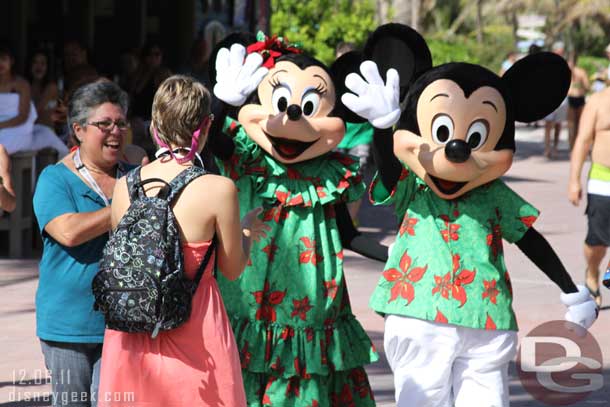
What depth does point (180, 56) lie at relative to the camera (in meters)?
15.8

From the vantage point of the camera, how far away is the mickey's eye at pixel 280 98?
583 cm

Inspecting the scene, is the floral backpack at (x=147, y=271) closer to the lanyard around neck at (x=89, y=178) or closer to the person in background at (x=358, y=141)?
the lanyard around neck at (x=89, y=178)

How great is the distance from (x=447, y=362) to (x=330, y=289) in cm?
76

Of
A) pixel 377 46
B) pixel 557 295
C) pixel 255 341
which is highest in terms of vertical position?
pixel 377 46

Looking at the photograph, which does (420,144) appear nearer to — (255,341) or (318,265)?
(318,265)

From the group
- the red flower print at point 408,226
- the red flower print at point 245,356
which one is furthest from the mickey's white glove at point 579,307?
the red flower print at point 245,356

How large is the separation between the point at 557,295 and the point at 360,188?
3.94m

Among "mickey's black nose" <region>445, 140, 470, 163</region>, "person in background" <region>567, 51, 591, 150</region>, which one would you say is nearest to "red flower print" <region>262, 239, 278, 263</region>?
"mickey's black nose" <region>445, 140, 470, 163</region>

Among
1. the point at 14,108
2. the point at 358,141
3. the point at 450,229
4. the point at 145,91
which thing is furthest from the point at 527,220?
the point at 145,91

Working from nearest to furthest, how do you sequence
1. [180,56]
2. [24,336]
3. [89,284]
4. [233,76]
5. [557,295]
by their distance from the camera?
[89,284] → [233,76] → [24,336] → [557,295] → [180,56]

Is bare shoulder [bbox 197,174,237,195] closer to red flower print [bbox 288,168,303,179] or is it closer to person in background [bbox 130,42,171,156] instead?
red flower print [bbox 288,168,303,179]

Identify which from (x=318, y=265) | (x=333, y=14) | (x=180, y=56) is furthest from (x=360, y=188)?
(x=333, y=14)

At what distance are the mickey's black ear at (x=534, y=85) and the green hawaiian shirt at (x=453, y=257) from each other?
15.8 inches

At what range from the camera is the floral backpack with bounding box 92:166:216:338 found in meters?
4.14
